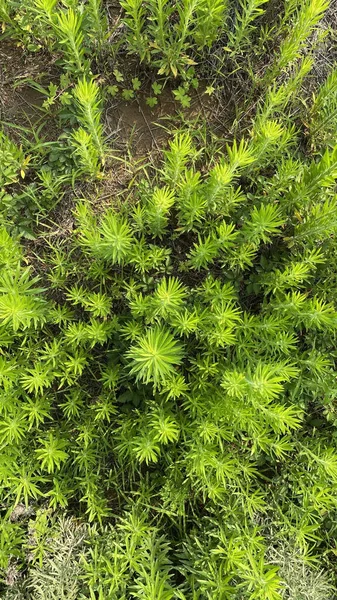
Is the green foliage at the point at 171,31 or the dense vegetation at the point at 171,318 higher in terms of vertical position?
the green foliage at the point at 171,31

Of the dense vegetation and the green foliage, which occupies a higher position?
the green foliage

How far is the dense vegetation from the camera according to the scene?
248cm

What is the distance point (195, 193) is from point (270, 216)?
404mm

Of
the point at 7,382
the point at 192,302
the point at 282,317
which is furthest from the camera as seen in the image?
the point at 192,302

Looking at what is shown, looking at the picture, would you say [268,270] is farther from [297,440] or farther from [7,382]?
[7,382]

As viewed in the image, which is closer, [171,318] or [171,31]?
[171,318]

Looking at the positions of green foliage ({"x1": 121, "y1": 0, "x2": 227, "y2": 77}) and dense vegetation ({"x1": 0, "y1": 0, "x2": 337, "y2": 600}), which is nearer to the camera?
dense vegetation ({"x1": 0, "y1": 0, "x2": 337, "y2": 600})

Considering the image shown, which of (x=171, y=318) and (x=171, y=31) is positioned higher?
(x=171, y=31)

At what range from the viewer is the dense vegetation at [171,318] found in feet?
8.15

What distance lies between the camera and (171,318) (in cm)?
251

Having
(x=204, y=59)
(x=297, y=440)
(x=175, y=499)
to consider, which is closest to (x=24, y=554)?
(x=175, y=499)

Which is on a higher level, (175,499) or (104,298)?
(104,298)

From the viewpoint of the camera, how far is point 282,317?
103 inches

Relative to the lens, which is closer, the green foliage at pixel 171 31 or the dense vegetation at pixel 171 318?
the dense vegetation at pixel 171 318
